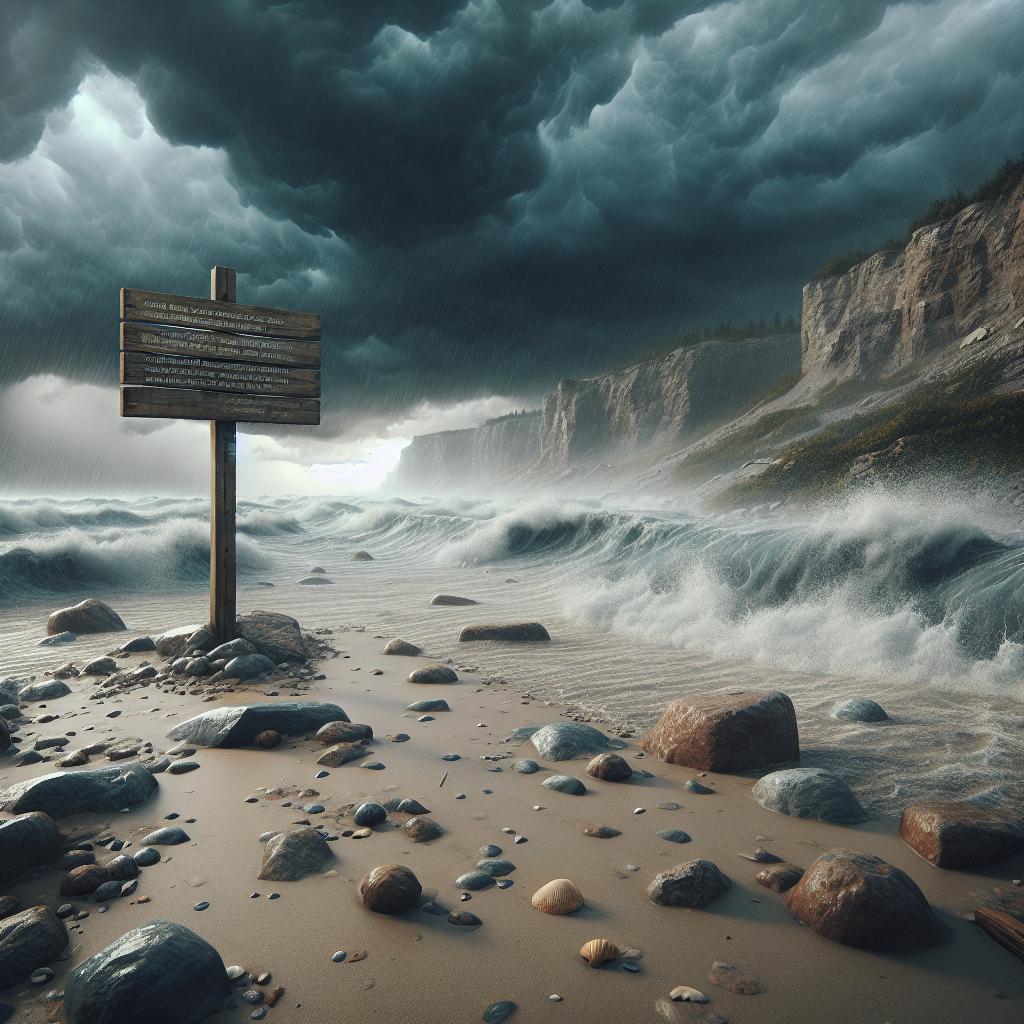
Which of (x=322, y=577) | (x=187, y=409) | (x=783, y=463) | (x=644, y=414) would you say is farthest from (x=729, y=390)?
(x=187, y=409)

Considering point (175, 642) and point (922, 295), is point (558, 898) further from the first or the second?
point (922, 295)

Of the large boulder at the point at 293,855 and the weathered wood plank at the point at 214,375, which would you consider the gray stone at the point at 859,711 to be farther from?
the weathered wood plank at the point at 214,375

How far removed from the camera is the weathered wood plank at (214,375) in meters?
5.69

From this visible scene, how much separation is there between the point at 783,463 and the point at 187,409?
3082 cm

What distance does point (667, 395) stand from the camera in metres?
74.8

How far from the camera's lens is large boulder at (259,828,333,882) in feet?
8.30

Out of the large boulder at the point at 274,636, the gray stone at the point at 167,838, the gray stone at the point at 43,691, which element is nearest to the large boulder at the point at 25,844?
the gray stone at the point at 167,838

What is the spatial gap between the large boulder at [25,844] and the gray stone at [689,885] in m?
2.44

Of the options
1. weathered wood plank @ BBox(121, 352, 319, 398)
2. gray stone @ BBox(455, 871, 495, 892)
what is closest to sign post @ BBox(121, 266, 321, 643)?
weathered wood plank @ BBox(121, 352, 319, 398)

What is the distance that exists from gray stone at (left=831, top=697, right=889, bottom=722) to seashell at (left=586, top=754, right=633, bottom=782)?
1.97 m

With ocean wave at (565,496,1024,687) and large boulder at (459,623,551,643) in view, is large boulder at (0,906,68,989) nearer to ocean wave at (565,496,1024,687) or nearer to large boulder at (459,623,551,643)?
large boulder at (459,623,551,643)

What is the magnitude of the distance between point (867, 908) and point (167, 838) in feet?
9.21

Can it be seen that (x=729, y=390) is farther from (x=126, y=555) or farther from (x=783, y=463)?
(x=126, y=555)

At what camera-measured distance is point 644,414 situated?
76688 mm
